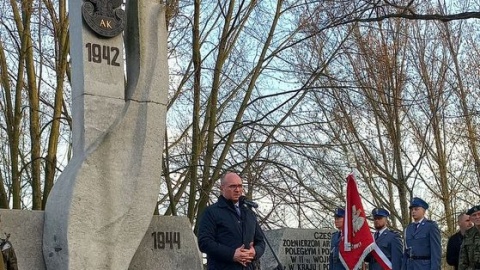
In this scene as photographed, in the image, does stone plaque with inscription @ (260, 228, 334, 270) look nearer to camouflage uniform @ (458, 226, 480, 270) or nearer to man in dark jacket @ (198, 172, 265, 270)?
camouflage uniform @ (458, 226, 480, 270)

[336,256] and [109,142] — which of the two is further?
[336,256]

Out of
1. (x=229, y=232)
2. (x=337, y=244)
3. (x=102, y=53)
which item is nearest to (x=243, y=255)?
(x=229, y=232)

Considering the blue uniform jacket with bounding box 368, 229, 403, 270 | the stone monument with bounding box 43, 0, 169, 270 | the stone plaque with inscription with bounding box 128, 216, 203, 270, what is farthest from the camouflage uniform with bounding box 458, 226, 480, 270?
the stone monument with bounding box 43, 0, 169, 270

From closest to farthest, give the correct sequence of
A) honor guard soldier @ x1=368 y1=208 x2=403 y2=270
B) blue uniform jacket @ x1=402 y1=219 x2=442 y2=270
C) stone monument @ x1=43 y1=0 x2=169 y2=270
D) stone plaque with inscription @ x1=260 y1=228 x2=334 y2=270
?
1. stone monument @ x1=43 y1=0 x2=169 y2=270
2. blue uniform jacket @ x1=402 y1=219 x2=442 y2=270
3. honor guard soldier @ x1=368 y1=208 x2=403 y2=270
4. stone plaque with inscription @ x1=260 y1=228 x2=334 y2=270

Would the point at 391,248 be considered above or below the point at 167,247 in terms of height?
below

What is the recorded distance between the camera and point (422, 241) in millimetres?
9734

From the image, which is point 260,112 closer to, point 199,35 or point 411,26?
point 199,35

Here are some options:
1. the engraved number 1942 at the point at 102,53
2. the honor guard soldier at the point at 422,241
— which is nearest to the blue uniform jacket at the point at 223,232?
the engraved number 1942 at the point at 102,53

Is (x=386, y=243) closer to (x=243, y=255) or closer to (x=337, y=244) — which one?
(x=337, y=244)

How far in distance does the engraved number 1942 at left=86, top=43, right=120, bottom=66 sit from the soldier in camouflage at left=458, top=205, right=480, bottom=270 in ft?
14.3

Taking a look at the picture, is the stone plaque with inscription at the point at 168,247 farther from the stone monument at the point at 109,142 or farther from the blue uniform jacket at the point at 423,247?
the blue uniform jacket at the point at 423,247

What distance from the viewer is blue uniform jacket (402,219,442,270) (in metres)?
9.58

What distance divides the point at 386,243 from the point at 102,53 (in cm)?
521

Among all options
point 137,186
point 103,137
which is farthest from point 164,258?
point 103,137
